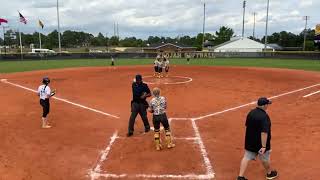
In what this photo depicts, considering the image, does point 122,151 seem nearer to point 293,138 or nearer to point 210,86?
point 293,138

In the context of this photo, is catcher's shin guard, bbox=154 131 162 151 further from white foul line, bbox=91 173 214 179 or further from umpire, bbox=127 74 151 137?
white foul line, bbox=91 173 214 179

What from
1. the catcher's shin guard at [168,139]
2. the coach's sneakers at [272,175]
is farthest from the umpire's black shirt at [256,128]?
the catcher's shin guard at [168,139]

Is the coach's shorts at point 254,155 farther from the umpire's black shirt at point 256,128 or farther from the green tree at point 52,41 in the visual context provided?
the green tree at point 52,41

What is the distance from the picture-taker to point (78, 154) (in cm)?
1002

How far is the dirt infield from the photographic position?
28.6 feet

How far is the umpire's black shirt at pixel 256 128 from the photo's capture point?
7542 millimetres

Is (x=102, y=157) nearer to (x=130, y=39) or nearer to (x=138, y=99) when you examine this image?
(x=138, y=99)

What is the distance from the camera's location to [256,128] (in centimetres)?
764

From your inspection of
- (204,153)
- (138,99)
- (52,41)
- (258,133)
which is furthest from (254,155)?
(52,41)

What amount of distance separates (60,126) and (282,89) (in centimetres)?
1412

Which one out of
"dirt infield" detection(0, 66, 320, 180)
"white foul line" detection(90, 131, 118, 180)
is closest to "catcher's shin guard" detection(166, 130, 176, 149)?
"dirt infield" detection(0, 66, 320, 180)

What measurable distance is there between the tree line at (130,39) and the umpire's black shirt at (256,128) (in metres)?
93.4

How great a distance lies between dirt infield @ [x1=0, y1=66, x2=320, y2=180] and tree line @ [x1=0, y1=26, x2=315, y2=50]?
85043mm

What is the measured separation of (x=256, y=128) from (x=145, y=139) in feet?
14.8
